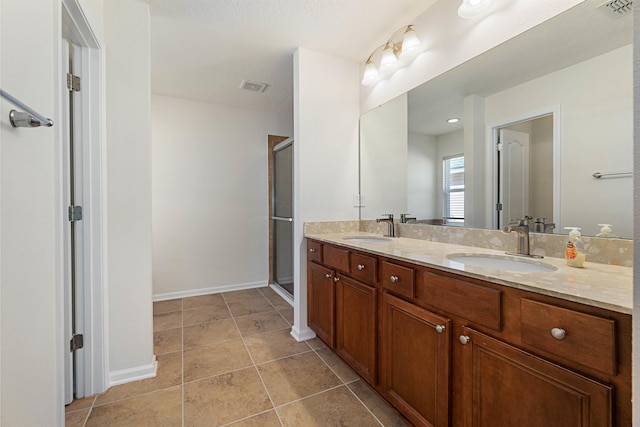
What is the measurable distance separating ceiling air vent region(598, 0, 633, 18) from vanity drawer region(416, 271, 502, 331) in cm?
123

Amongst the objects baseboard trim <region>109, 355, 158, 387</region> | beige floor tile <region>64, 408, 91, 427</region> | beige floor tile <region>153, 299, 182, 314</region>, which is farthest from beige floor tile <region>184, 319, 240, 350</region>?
beige floor tile <region>64, 408, 91, 427</region>

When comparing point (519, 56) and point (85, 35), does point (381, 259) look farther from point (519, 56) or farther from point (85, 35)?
point (85, 35)

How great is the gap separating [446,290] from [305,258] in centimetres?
137

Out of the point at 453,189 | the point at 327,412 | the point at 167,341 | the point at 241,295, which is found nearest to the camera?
the point at 327,412

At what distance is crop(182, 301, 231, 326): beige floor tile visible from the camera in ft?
8.63

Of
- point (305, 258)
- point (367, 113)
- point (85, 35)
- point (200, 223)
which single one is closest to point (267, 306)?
point (305, 258)

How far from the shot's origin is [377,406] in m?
1.48

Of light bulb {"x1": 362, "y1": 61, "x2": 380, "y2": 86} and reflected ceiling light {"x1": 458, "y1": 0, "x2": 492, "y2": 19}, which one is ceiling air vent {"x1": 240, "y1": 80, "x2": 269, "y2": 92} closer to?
light bulb {"x1": 362, "y1": 61, "x2": 380, "y2": 86}

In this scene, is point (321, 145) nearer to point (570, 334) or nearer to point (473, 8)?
point (473, 8)

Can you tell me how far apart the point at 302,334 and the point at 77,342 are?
144 centimetres

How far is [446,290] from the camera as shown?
108 cm

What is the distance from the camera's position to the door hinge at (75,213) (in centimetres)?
148

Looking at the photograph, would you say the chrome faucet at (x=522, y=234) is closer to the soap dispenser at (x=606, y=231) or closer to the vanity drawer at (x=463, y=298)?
the soap dispenser at (x=606, y=231)

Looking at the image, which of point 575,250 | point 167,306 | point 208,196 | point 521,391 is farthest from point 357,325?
point 208,196
